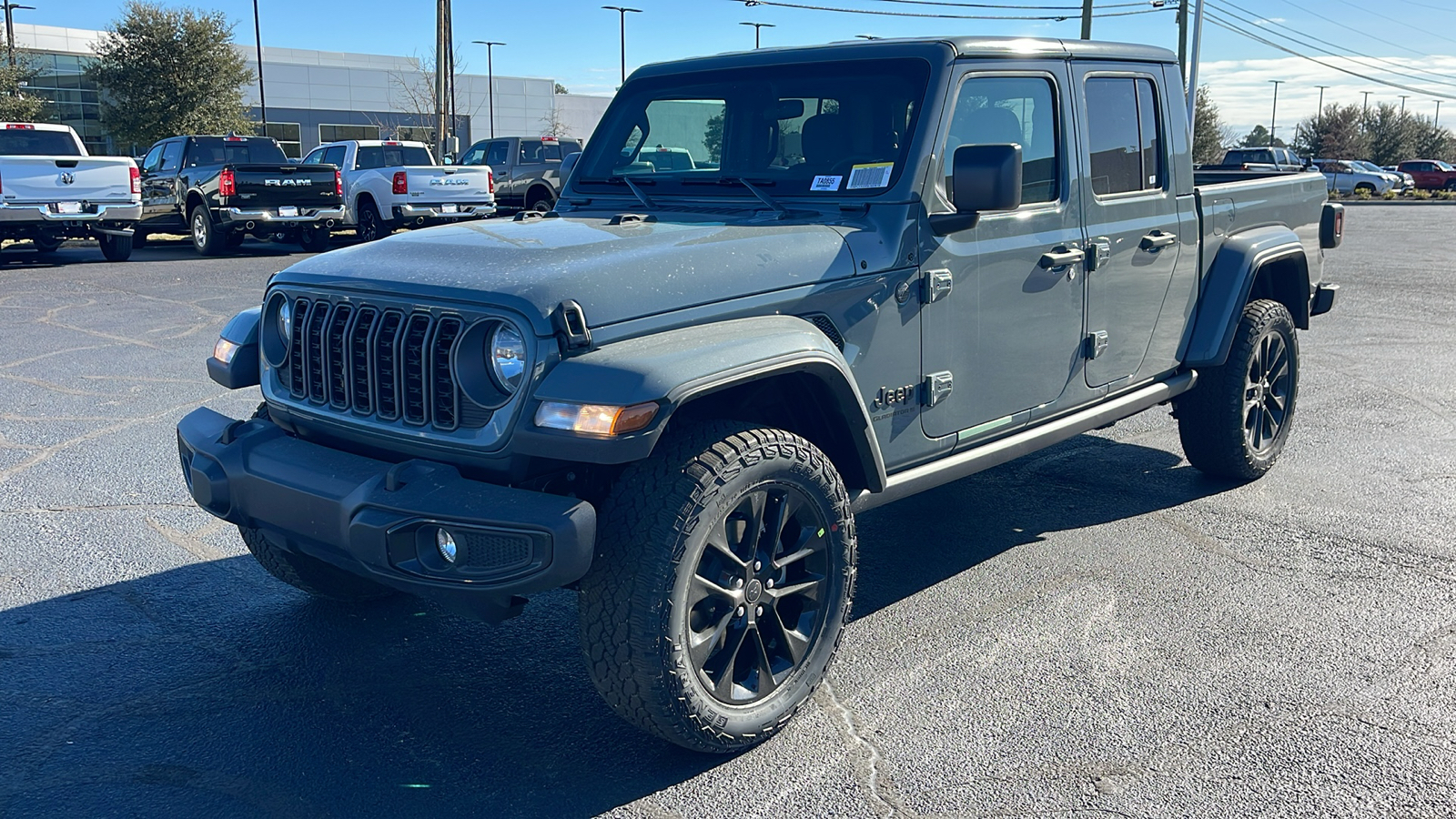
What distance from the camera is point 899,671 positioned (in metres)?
3.81

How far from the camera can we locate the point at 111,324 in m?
10.5

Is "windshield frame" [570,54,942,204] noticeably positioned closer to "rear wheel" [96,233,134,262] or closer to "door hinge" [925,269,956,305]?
"door hinge" [925,269,956,305]

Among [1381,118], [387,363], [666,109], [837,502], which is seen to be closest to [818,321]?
[837,502]

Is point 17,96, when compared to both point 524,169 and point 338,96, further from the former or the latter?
point 524,169

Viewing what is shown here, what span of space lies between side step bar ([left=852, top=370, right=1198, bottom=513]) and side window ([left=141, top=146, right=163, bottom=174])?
699 inches

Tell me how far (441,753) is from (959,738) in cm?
145

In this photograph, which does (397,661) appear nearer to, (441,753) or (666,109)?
(441,753)

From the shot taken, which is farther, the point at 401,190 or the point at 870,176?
the point at 401,190

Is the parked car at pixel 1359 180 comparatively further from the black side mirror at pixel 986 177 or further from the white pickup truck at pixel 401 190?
the black side mirror at pixel 986 177

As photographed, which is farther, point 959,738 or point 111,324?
point 111,324

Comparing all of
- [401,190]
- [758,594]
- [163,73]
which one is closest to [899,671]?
[758,594]

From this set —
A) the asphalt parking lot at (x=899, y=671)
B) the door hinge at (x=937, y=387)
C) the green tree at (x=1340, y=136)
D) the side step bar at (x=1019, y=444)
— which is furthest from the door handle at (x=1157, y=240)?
the green tree at (x=1340, y=136)

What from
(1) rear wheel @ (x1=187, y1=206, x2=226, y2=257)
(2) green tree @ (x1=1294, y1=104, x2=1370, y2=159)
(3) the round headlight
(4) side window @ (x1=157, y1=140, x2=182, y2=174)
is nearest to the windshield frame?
(3) the round headlight

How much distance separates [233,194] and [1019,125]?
15.2 meters
